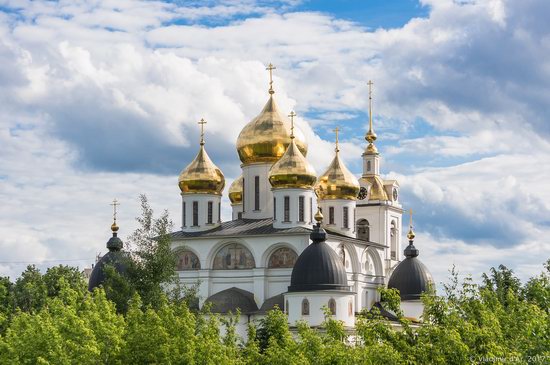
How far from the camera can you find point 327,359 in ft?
84.5

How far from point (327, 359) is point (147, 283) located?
525 inches

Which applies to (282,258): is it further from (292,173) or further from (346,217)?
(346,217)

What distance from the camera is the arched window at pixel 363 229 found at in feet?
188

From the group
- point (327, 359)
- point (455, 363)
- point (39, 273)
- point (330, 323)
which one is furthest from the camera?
point (39, 273)

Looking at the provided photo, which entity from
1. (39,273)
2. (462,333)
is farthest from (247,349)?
(39,273)

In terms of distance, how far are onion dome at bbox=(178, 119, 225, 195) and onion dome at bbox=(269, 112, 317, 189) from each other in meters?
3.71

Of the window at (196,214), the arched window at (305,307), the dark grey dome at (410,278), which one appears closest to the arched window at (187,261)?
the window at (196,214)

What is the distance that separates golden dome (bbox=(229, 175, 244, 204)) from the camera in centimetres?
5478

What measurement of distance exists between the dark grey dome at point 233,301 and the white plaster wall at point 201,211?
13.5 ft

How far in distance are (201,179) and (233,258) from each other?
446cm

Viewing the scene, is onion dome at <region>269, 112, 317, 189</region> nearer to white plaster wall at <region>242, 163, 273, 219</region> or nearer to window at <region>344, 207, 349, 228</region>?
white plaster wall at <region>242, 163, 273, 219</region>

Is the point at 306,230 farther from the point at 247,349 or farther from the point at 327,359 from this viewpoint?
the point at 327,359

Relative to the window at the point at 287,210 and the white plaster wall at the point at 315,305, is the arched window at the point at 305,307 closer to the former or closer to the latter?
the white plaster wall at the point at 315,305

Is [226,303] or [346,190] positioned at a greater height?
[346,190]
